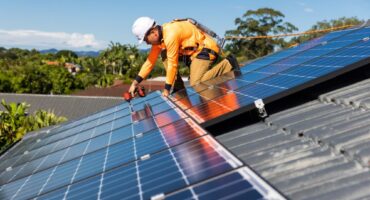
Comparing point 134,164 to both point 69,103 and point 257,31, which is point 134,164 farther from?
point 257,31

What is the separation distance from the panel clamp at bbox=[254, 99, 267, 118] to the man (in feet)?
8.18

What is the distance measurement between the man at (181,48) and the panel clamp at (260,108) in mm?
2494

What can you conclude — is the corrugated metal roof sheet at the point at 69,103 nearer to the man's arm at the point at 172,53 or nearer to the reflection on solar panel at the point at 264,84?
the man's arm at the point at 172,53

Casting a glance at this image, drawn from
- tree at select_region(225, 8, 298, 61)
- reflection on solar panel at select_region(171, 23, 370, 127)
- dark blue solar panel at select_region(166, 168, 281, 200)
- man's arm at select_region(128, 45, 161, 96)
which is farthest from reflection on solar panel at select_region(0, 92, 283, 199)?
tree at select_region(225, 8, 298, 61)

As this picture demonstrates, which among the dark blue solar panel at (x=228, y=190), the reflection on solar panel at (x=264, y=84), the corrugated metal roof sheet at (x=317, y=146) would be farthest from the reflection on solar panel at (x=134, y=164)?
the corrugated metal roof sheet at (x=317, y=146)

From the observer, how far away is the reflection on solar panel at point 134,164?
356cm

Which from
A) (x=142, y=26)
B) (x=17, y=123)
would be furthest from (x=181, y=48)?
(x=17, y=123)

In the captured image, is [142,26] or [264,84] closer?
[264,84]

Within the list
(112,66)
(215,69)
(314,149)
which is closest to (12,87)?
(112,66)

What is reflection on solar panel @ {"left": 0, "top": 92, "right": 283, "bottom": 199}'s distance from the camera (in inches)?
140

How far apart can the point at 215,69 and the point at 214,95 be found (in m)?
2.12

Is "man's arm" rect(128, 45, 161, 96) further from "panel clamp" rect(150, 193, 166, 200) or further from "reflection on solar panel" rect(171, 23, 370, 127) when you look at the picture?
"panel clamp" rect(150, 193, 166, 200)

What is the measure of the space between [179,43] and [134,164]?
13.2 feet

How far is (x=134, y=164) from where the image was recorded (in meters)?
4.97
